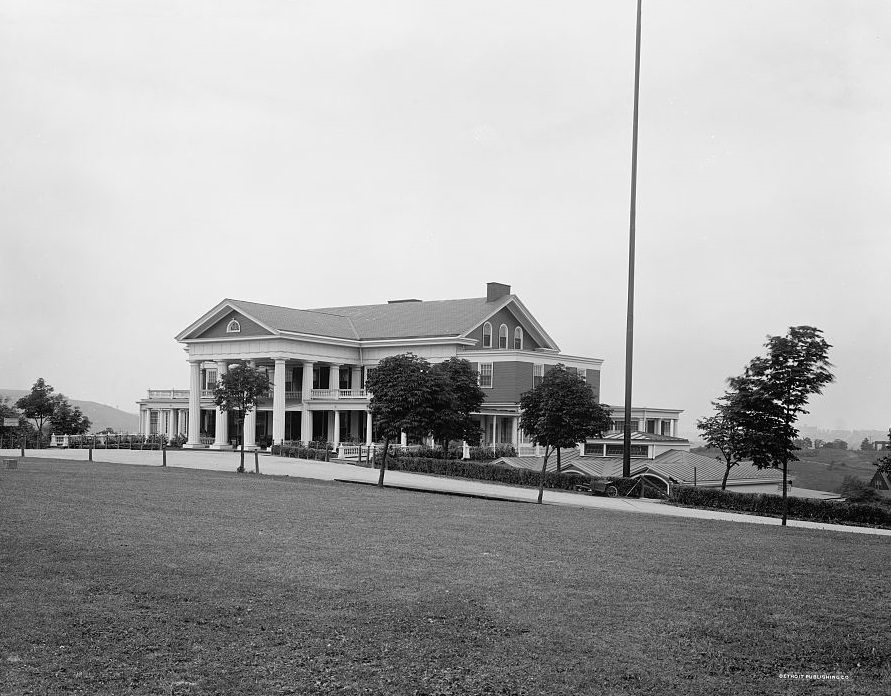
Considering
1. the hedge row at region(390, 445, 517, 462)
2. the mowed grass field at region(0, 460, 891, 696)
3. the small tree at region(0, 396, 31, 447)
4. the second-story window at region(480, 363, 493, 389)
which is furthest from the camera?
the small tree at region(0, 396, 31, 447)

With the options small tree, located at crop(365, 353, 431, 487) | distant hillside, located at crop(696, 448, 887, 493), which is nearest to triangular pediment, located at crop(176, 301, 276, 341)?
small tree, located at crop(365, 353, 431, 487)

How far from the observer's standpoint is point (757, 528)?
22.2 m

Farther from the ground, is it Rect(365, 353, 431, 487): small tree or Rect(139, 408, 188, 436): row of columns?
Rect(365, 353, 431, 487): small tree

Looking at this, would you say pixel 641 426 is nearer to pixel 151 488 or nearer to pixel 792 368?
pixel 792 368

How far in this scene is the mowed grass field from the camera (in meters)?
8.56

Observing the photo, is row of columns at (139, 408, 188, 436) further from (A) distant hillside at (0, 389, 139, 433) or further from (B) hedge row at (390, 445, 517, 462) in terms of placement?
(A) distant hillside at (0, 389, 139, 433)

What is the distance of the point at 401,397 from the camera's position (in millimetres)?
34531

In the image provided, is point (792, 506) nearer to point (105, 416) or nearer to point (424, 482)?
point (424, 482)

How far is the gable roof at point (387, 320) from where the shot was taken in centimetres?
6028

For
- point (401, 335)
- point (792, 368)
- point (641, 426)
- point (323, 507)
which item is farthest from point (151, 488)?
point (641, 426)

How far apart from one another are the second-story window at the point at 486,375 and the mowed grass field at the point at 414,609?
37.7 m

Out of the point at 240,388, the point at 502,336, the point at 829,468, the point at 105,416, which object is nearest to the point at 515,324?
the point at 502,336

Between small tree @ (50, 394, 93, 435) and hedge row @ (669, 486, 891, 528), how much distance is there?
48.4 metres

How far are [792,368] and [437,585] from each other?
15.5m
